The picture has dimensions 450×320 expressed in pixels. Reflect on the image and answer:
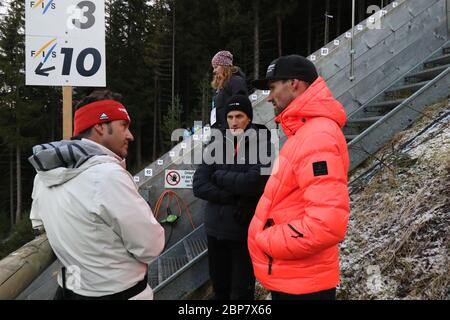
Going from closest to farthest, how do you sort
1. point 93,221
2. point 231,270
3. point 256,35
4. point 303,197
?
point 93,221, point 303,197, point 231,270, point 256,35

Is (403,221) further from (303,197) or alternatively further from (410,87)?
(410,87)

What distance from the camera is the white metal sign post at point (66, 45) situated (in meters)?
2.99

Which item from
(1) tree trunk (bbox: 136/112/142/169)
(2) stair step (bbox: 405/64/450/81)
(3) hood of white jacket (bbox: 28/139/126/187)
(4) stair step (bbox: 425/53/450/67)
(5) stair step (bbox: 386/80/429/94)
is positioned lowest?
(1) tree trunk (bbox: 136/112/142/169)

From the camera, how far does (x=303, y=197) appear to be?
1.82 meters

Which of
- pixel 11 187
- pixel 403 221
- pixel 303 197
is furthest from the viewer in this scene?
pixel 11 187

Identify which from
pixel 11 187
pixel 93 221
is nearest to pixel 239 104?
pixel 93 221

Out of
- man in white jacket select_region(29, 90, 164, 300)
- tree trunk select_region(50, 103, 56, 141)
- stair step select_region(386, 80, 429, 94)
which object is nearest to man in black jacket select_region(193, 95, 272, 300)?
man in white jacket select_region(29, 90, 164, 300)

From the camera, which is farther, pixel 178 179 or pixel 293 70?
pixel 178 179

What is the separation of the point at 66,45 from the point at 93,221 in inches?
77.4

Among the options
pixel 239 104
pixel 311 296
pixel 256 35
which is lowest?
pixel 311 296

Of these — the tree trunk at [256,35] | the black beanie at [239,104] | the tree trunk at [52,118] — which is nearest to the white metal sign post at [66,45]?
the black beanie at [239,104]

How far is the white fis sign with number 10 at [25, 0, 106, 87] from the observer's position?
9.82ft

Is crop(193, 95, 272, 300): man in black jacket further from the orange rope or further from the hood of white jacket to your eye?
the orange rope
